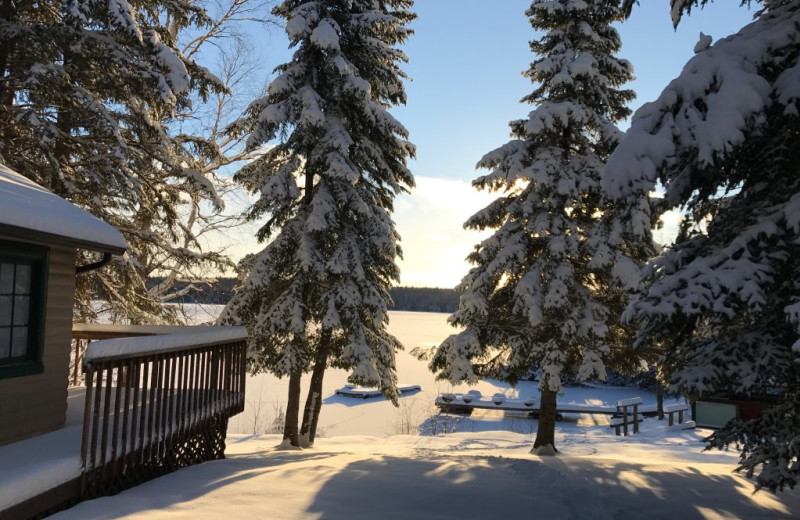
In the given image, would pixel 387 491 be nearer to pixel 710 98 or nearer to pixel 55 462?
pixel 55 462

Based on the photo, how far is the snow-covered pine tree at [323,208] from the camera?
1216 centimetres

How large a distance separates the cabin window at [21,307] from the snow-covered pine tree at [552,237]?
8328 millimetres

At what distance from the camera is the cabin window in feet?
18.1

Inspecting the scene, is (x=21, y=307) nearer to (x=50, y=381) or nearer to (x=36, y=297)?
(x=36, y=297)

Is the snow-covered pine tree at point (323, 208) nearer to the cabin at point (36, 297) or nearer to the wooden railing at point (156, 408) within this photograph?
the wooden railing at point (156, 408)

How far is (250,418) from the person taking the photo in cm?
2628

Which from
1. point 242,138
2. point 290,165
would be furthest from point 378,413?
point 290,165

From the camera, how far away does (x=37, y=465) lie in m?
4.54

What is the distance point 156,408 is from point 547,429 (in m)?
9.46

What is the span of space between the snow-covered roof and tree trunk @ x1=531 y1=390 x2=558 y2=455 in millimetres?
9862

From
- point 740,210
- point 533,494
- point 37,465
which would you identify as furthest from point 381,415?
point 740,210

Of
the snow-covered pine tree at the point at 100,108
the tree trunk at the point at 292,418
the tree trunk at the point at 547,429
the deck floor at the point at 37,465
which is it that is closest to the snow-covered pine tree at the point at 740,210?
the deck floor at the point at 37,465

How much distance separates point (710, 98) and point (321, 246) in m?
9.84

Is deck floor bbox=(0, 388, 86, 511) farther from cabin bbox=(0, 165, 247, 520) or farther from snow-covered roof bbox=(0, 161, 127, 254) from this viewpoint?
snow-covered roof bbox=(0, 161, 127, 254)
